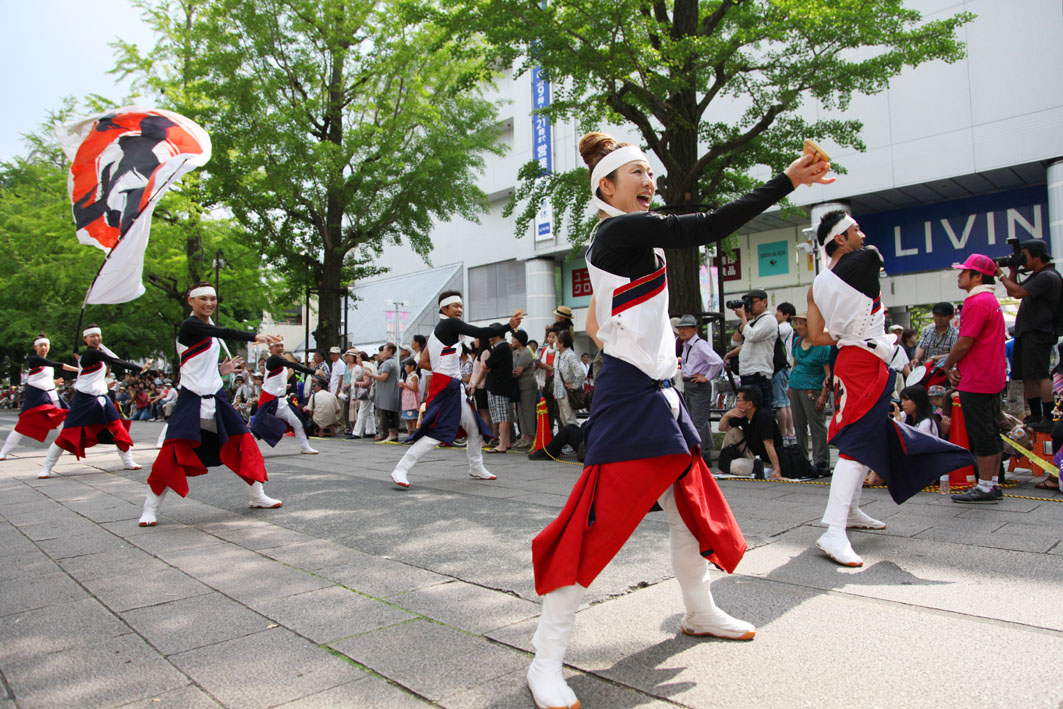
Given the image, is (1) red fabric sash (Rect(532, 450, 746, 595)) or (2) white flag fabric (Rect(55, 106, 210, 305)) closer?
(1) red fabric sash (Rect(532, 450, 746, 595))

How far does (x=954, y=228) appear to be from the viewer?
19.4m

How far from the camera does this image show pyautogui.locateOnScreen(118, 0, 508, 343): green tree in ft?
51.3

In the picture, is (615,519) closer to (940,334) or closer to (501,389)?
(940,334)

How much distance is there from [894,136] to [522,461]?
1514 cm

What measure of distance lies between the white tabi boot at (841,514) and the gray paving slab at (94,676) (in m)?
3.18

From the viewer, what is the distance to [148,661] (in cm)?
277

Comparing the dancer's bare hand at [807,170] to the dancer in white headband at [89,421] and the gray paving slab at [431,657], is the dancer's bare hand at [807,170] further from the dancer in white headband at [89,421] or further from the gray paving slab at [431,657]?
the dancer in white headband at [89,421]

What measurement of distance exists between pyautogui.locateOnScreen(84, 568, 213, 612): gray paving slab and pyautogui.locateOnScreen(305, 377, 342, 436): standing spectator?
37.7 ft

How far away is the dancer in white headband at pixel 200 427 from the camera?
5496mm

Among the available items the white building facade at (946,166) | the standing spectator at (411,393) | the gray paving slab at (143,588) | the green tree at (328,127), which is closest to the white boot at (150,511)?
the gray paving slab at (143,588)

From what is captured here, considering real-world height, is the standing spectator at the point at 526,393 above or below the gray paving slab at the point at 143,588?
above

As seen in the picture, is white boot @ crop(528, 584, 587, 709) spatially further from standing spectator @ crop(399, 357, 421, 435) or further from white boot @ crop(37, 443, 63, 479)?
standing spectator @ crop(399, 357, 421, 435)

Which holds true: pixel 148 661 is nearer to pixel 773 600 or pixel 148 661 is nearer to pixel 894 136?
pixel 773 600

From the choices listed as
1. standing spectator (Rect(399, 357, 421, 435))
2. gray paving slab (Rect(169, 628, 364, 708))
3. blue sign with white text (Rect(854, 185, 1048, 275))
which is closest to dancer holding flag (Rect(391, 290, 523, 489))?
gray paving slab (Rect(169, 628, 364, 708))
